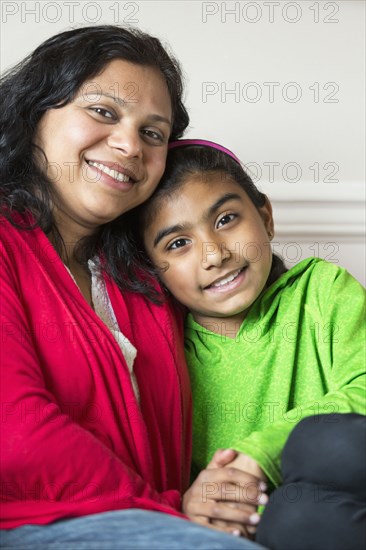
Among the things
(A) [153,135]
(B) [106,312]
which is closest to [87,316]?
(B) [106,312]

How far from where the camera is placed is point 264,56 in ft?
6.29

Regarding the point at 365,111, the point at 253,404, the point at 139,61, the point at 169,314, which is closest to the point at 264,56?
the point at 365,111

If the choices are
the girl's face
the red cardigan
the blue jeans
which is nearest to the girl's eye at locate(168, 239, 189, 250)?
the girl's face

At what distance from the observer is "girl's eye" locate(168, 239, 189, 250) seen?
1479 millimetres

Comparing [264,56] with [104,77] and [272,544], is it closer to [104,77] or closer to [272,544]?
[104,77]

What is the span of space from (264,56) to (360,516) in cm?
118

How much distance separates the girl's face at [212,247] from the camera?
4.75ft

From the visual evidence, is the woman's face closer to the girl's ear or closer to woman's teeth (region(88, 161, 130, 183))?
woman's teeth (region(88, 161, 130, 183))

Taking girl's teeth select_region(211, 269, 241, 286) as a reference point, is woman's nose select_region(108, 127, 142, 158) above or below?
above

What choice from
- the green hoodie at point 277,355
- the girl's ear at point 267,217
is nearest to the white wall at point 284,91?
the girl's ear at point 267,217

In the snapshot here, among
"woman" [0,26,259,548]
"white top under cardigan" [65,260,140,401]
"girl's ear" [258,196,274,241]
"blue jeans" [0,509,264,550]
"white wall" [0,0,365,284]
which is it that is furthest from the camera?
"white wall" [0,0,365,284]

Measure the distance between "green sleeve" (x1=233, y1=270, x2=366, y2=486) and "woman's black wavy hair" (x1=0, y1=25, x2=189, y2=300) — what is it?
33 cm

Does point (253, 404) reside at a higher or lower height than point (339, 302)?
lower

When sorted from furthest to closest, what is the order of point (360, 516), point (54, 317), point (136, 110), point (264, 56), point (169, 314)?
1. point (264, 56)
2. point (169, 314)
3. point (136, 110)
4. point (54, 317)
5. point (360, 516)
